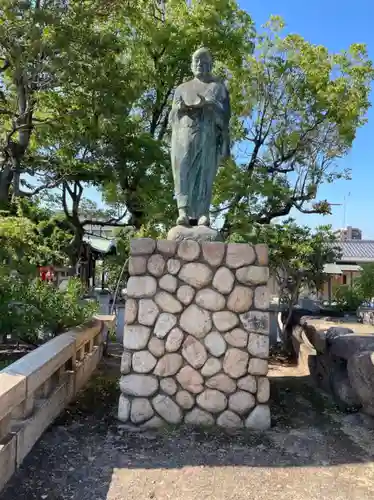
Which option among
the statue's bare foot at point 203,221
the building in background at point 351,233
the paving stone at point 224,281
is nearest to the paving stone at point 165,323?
the paving stone at point 224,281

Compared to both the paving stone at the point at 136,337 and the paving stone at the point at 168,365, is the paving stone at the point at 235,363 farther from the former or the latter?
the paving stone at the point at 136,337

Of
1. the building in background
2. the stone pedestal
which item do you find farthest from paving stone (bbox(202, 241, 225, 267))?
the building in background

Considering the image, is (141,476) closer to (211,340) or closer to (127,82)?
(211,340)

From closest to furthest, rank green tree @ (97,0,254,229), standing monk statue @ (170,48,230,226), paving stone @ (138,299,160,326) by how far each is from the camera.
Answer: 1. paving stone @ (138,299,160,326)
2. standing monk statue @ (170,48,230,226)
3. green tree @ (97,0,254,229)

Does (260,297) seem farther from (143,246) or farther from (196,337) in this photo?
(143,246)

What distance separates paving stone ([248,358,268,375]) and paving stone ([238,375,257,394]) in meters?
0.06

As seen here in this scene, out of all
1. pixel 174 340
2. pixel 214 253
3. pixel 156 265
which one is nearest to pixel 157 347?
pixel 174 340

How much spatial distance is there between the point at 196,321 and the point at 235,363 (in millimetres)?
553

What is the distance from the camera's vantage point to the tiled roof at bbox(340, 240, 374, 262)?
26.6 m

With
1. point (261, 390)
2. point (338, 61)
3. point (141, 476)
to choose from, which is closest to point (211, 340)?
point (261, 390)

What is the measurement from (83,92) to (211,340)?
264 inches

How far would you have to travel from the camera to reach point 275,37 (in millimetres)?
12680

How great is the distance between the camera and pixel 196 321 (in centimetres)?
449

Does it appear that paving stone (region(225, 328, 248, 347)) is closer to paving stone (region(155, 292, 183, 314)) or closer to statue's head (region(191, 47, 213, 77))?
paving stone (region(155, 292, 183, 314))
